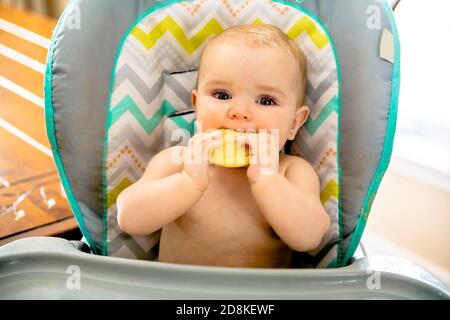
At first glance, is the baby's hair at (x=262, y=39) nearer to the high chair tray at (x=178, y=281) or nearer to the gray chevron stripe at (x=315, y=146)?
the gray chevron stripe at (x=315, y=146)

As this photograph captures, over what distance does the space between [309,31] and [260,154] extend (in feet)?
0.90

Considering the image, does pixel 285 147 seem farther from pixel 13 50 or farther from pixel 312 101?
pixel 13 50

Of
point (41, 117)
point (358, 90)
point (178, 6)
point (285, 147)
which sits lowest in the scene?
point (41, 117)

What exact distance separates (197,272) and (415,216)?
99cm

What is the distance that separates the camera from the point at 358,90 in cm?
92

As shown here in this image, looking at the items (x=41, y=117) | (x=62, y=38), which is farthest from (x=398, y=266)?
(x=41, y=117)

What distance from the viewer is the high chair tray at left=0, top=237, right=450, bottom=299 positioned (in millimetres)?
737

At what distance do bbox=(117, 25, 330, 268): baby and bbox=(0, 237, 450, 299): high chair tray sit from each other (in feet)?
0.34

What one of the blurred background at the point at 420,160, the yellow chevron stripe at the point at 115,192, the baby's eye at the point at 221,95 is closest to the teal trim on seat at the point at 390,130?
the baby's eye at the point at 221,95

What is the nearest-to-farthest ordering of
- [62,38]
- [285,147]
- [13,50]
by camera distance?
1. [62,38]
2. [285,147]
3. [13,50]

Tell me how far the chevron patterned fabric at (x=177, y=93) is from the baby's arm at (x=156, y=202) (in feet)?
0.36

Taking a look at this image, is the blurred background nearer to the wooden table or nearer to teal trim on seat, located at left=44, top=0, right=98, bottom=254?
the wooden table

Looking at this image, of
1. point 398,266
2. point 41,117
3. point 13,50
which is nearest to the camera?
point 398,266
